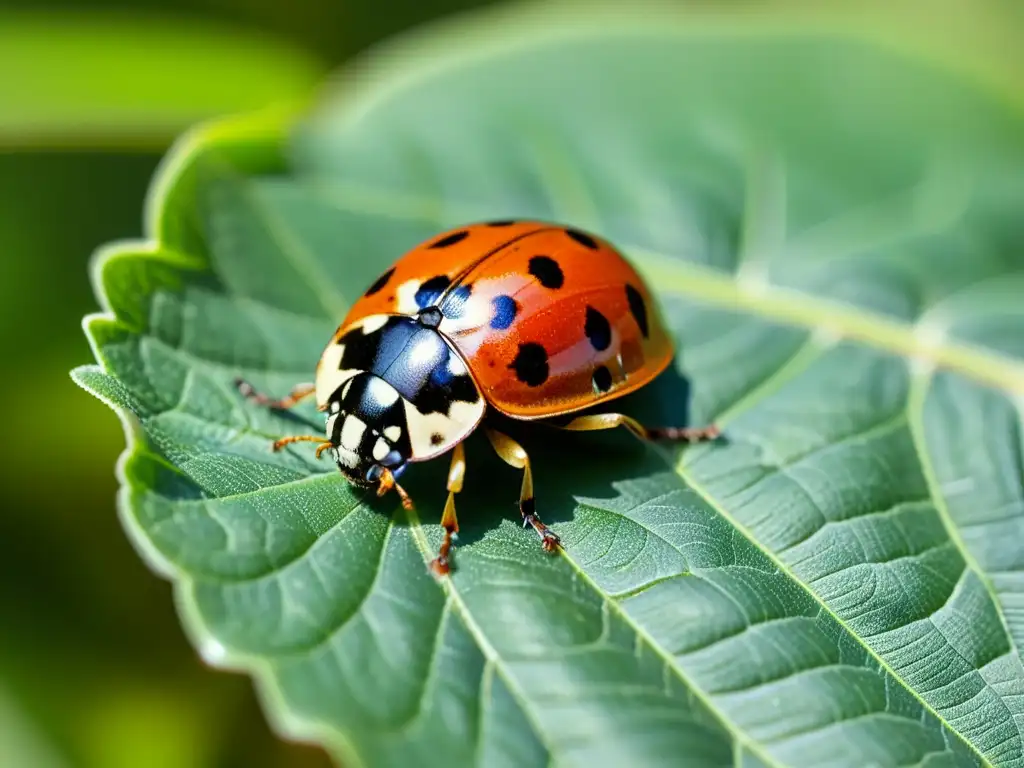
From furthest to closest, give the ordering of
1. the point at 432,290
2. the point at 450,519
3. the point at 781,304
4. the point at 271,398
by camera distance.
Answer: the point at 781,304 → the point at 271,398 → the point at 432,290 → the point at 450,519

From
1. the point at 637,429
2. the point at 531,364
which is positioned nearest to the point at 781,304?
the point at 637,429

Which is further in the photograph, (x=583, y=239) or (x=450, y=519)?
(x=583, y=239)

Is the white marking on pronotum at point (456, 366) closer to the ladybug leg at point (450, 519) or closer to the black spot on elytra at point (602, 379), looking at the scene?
the ladybug leg at point (450, 519)

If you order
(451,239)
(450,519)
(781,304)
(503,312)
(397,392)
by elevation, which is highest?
(781,304)

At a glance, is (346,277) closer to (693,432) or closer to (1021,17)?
(693,432)

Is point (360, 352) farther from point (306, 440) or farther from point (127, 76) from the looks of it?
point (127, 76)

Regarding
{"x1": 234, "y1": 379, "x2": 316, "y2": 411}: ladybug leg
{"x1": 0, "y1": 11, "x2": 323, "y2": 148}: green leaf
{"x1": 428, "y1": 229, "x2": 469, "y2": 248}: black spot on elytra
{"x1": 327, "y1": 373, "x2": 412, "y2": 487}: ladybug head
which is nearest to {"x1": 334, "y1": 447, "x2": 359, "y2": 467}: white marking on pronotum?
{"x1": 327, "y1": 373, "x2": 412, "y2": 487}: ladybug head
